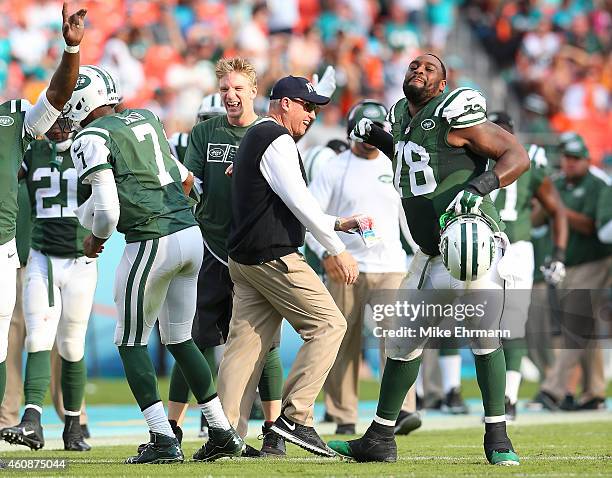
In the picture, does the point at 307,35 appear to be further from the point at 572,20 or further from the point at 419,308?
the point at 419,308

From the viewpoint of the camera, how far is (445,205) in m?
6.44

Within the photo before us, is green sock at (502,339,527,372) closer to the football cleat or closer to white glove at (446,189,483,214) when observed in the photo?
the football cleat

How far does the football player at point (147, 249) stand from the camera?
21.1 ft

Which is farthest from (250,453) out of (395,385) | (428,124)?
(428,124)

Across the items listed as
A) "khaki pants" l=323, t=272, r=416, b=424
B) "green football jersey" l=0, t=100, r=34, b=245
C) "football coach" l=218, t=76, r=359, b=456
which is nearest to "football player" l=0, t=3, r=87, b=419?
"green football jersey" l=0, t=100, r=34, b=245

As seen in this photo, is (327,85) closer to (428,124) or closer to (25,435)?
(428,124)

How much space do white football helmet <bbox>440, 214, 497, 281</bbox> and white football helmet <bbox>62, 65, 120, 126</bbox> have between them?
197cm

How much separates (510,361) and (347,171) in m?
1.98

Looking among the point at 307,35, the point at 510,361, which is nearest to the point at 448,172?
the point at 510,361

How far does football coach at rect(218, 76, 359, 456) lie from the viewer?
641 centimetres

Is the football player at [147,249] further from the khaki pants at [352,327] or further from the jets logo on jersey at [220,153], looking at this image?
the khaki pants at [352,327]

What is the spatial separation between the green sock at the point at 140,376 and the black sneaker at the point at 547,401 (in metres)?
5.63

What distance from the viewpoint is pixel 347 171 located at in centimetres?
923

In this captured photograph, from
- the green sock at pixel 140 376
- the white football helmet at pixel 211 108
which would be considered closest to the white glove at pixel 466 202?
the green sock at pixel 140 376
